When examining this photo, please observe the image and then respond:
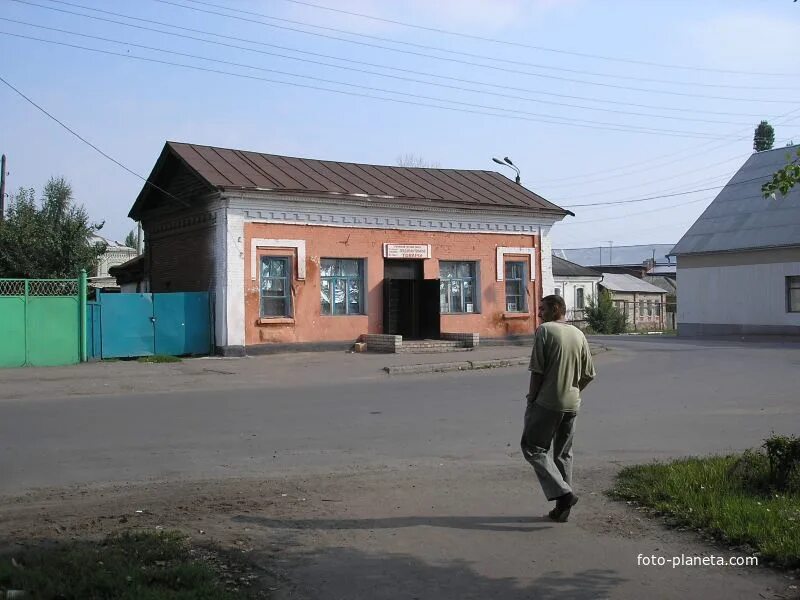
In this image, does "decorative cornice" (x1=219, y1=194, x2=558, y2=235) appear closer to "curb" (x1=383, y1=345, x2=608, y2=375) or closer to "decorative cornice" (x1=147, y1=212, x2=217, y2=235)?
"decorative cornice" (x1=147, y1=212, x2=217, y2=235)

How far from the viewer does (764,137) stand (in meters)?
50.1

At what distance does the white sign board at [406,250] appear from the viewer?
78.9 feet

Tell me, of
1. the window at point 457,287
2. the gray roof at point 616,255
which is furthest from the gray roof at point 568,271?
the window at point 457,287

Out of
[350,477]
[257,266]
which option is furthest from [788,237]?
[350,477]

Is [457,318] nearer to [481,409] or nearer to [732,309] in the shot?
[481,409]

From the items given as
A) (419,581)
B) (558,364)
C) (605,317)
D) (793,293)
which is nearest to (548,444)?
(558,364)

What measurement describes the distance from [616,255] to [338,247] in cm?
6031

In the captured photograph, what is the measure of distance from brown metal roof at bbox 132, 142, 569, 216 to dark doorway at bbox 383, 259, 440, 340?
2102mm

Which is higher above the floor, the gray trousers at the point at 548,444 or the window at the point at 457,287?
the window at the point at 457,287

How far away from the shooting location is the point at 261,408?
41.1ft

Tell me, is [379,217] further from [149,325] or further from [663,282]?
[663,282]

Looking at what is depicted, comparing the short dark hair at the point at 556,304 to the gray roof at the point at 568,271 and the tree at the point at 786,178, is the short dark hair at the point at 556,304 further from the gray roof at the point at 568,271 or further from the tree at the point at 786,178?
the gray roof at the point at 568,271

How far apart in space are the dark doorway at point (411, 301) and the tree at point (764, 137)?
3459 cm

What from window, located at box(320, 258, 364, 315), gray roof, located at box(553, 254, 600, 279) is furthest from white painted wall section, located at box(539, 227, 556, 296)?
gray roof, located at box(553, 254, 600, 279)
